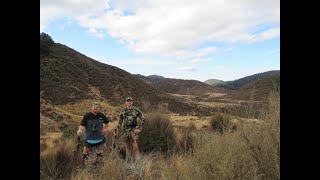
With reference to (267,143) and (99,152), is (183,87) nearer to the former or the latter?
(99,152)

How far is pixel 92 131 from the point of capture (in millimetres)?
8820

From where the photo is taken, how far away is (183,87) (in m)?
106

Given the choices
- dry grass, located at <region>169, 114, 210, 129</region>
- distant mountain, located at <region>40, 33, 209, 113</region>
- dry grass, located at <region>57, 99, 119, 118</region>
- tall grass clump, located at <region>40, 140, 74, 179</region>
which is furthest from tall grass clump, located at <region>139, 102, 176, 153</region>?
distant mountain, located at <region>40, 33, 209, 113</region>

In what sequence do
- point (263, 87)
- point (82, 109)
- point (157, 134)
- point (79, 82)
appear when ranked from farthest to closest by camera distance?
1. point (263, 87)
2. point (79, 82)
3. point (82, 109)
4. point (157, 134)

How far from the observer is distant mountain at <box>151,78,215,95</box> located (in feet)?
338

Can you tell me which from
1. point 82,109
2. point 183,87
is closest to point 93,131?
point 82,109

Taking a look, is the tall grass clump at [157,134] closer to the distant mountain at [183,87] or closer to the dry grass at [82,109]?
the dry grass at [82,109]

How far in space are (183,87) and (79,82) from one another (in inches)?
2482

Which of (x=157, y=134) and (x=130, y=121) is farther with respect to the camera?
(x=157, y=134)

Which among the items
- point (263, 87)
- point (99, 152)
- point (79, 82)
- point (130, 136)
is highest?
point (79, 82)

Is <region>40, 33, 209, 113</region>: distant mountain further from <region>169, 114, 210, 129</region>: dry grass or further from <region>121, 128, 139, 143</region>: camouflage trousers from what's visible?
<region>121, 128, 139, 143</region>: camouflage trousers
